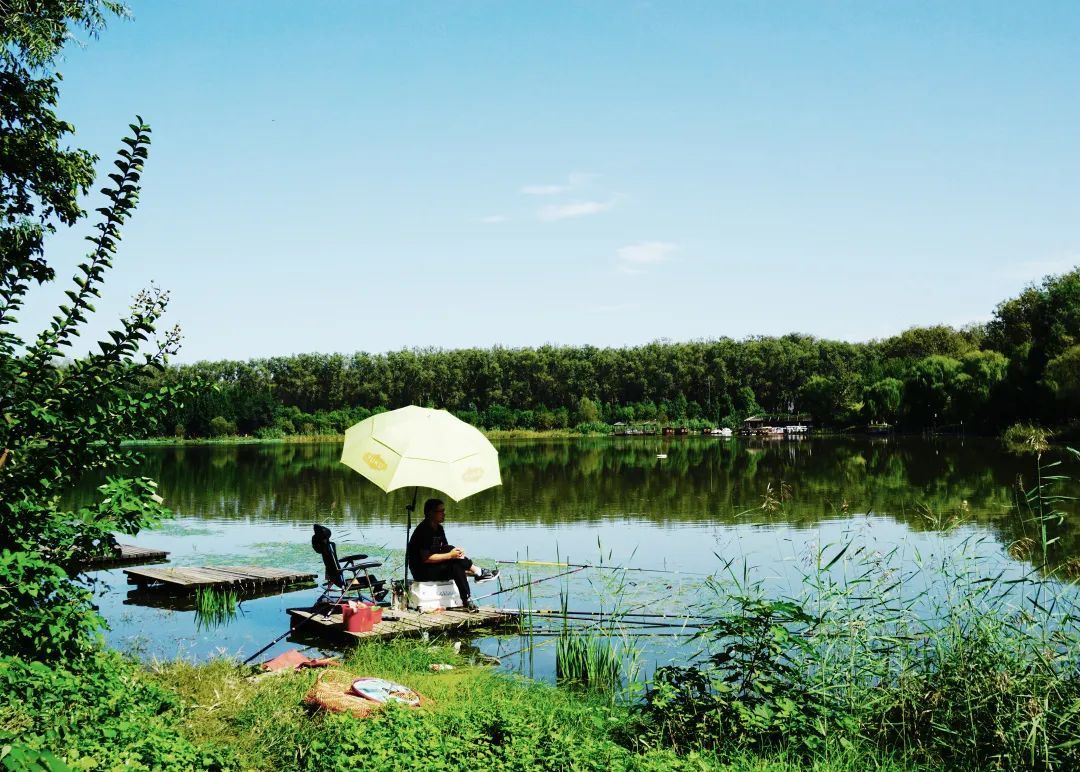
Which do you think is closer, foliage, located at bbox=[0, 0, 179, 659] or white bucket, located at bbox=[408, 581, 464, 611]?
foliage, located at bbox=[0, 0, 179, 659]

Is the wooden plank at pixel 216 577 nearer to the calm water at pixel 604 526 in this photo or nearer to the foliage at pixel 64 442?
the calm water at pixel 604 526

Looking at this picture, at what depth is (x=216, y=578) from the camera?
1184 cm

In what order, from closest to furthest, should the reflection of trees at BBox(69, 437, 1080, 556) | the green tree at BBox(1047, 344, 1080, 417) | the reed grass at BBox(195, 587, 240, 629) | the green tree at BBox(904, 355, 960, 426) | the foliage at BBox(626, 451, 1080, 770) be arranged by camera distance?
1. the foliage at BBox(626, 451, 1080, 770)
2. the reed grass at BBox(195, 587, 240, 629)
3. the reflection of trees at BBox(69, 437, 1080, 556)
4. the green tree at BBox(1047, 344, 1080, 417)
5. the green tree at BBox(904, 355, 960, 426)

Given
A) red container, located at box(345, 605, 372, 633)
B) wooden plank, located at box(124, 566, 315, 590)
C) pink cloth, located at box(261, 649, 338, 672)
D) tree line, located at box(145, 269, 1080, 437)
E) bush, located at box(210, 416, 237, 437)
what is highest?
tree line, located at box(145, 269, 1080, 437)

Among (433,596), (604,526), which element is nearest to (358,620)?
(433,596)

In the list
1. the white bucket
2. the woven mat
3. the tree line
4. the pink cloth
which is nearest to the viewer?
the woven mat

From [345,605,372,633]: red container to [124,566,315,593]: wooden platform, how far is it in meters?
4.02

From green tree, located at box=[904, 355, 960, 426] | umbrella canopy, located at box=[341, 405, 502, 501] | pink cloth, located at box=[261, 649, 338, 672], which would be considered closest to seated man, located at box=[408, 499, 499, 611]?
umbrella canopy, located at box=[341, 405, 502, 501]

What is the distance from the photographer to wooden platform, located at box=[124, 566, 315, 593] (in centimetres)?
1173

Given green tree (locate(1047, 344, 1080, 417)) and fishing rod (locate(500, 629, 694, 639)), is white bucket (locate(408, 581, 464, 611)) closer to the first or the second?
fishing rod (locate(500, 629, 694, 639))

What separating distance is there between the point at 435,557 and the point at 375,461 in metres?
1.31

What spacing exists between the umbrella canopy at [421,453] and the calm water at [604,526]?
1.67 meters

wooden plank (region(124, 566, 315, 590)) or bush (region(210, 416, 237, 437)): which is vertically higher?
bush (region(210, 416, 237, 437))

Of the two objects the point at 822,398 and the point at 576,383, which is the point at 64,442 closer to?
the point at 822,398
